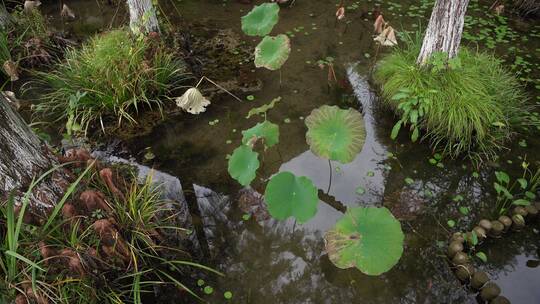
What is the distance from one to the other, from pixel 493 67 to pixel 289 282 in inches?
114

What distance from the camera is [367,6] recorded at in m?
5.79

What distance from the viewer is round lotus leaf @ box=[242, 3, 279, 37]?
354cm

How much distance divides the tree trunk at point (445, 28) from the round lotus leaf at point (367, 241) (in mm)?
1970

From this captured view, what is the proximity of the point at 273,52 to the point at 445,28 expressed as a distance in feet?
5.05

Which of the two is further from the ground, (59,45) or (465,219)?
(59,45)

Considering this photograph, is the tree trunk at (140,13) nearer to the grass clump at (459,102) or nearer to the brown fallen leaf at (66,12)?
the brown fallen leaf at (66,12)

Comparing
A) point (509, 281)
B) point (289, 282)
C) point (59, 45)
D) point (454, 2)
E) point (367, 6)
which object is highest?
point (454, 2)

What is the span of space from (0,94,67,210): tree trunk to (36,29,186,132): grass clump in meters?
1.35

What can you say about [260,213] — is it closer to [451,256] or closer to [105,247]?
[105,247]

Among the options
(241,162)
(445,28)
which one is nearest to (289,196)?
(241,162)

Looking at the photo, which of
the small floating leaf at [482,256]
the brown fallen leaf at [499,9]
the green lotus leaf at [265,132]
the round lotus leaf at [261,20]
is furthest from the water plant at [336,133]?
the brown fallen leaf at [499,9]

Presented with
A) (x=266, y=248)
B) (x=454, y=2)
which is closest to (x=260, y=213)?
(x=266, y=248)

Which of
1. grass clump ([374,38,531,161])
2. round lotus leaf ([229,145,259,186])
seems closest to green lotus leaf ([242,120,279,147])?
round lotus leaf ([229,145,259,186])

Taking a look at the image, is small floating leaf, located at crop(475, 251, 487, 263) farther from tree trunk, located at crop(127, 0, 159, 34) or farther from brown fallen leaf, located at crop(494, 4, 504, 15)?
brown fallen leaf, located at crop(494, 4, 504, 15)
